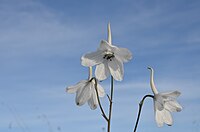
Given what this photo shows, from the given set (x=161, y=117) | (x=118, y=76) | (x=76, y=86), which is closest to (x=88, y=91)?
(x=76, y=86)

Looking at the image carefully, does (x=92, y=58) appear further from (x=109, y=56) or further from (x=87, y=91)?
(x=87, y=91)

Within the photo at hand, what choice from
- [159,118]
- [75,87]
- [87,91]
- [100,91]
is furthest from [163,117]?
[75,87]

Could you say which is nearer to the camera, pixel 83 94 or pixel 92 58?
pixel 92 58

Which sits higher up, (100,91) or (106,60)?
(106,60)

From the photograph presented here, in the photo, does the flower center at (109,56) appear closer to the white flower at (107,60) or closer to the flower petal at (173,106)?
the white flower at (107,60)

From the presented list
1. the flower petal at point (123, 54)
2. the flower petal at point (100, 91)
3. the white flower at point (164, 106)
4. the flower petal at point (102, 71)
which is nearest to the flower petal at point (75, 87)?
the flower petal at point (100, 91)

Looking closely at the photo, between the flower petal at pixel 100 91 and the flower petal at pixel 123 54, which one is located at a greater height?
the flower petal at pixel 123 54
